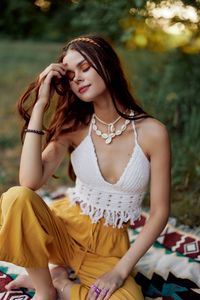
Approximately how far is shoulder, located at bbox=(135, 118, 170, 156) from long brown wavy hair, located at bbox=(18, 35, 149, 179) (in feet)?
0.16

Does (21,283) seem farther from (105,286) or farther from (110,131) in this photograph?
(110,131)

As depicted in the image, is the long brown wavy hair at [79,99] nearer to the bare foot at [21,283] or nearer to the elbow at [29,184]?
the elbow at [29,184]

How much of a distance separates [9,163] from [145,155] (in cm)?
203

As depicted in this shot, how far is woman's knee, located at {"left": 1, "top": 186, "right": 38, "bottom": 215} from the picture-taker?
73.9 inches

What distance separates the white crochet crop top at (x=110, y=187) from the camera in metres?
2.05

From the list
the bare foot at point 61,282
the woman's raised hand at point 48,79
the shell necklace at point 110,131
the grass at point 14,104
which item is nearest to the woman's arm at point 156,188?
the shell necklace at point 110,131

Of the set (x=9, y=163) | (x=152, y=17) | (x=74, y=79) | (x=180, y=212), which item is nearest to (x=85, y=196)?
(x=74, y=79)

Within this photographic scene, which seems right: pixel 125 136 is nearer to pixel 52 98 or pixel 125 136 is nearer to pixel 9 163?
pixel 52 98

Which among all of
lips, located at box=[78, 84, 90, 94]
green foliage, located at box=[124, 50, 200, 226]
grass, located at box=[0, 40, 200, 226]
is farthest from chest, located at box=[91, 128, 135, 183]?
green foliage, located at box=[124, 50, 200, 226]

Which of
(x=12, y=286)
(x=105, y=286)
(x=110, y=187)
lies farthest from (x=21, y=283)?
(x=110, y=187)

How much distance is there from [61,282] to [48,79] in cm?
81

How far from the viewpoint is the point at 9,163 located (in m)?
3.90

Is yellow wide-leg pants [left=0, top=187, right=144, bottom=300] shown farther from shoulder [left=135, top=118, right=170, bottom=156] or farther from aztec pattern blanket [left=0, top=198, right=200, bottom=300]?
shoulder [left=135, top=118, right=170, bottom=156]

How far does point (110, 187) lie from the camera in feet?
6.82
